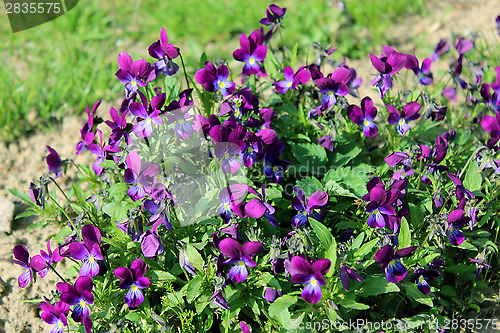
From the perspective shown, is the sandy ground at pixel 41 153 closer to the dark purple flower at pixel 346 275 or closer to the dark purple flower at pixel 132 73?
the dark purple flower at pixel 132 73

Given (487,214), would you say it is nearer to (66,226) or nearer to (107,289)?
(107,289)

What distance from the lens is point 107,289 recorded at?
9.09 ft

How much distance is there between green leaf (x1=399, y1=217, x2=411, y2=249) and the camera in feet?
8.26

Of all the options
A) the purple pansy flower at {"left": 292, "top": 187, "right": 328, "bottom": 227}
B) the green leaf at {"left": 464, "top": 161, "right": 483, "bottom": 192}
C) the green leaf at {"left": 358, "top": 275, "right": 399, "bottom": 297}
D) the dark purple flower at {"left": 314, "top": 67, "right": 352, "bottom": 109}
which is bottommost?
the green leaf at {"left": 358, "top": 275, "right": 399, "bottom": 297}

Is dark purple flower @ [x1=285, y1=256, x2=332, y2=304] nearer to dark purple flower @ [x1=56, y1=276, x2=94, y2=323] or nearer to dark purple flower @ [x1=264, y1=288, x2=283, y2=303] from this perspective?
dark purple flower @ [x1=264, y1=288, x2=283, y2=303]

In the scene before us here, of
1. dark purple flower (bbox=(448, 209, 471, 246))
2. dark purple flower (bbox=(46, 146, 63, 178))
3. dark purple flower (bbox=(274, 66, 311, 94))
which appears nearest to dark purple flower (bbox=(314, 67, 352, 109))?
dark purple flower (bbox=(274, 66, 311, 94))

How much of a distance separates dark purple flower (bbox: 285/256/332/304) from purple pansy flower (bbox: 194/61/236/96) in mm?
1054

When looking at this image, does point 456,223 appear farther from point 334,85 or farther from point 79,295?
point 79,295

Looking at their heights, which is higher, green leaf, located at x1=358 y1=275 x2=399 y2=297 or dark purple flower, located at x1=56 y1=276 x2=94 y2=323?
dark purple flower, located at x1=56 y1=276 x2=94 y2=323

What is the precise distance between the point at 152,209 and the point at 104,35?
349 cm

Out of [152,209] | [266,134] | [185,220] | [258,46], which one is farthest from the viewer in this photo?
[258,46]

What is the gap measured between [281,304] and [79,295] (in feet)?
3.32

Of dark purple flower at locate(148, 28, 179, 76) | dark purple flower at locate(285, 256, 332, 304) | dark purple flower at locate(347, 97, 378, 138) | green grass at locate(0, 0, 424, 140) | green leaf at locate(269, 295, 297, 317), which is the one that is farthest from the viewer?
green grass at locate(0, 0, 424, 140)

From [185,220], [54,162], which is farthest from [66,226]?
[185,220]
